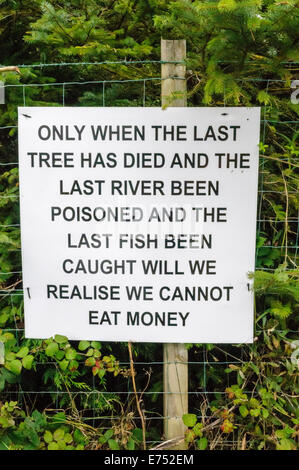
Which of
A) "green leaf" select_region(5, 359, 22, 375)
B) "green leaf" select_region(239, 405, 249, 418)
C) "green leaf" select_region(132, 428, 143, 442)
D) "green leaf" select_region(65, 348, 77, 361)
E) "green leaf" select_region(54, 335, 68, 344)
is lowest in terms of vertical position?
"green leaf" select_region(132, 428, 143, 442)

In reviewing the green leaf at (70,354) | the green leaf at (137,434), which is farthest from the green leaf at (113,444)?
the green leaf at (70,354)

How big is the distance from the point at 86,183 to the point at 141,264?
21.9 inches

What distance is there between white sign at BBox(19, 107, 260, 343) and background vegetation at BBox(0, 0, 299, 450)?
0.47ft

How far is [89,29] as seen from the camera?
236cm

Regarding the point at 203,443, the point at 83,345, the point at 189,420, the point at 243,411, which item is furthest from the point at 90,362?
the point at 243,411

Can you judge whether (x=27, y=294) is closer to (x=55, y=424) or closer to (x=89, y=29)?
(x=55, y=424)

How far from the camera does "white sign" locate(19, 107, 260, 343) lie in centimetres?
227

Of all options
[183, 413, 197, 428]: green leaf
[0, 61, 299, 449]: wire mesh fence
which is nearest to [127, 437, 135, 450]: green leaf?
[0, 61, 299, 449]: wire mesh fence

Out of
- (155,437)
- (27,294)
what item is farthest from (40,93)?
(155,437)

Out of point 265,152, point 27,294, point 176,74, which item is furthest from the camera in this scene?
point 265,152

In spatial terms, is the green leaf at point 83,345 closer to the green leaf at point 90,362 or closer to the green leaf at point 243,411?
the green leaf at point 90,362

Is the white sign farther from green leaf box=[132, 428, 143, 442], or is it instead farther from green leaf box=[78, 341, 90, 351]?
green leaf box=[132, 428, 143, 442]

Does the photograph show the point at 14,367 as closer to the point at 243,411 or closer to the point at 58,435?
the point at 58,435

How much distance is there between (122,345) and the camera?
271 centimetres
